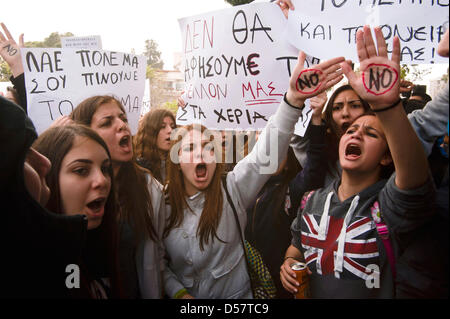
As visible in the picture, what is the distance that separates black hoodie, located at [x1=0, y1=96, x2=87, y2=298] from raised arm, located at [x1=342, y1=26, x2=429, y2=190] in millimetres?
1187

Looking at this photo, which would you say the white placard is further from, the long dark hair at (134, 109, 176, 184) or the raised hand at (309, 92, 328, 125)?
the raised hand at (309, 92, 328, 125)

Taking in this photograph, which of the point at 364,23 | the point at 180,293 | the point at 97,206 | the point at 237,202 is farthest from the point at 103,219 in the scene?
the point at 364,23

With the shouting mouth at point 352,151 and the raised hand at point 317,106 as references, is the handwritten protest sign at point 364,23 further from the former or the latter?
the shouting mouth at point 352,151

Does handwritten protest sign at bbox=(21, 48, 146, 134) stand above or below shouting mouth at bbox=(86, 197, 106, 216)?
above

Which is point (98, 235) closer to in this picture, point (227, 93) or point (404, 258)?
point (227, 93)

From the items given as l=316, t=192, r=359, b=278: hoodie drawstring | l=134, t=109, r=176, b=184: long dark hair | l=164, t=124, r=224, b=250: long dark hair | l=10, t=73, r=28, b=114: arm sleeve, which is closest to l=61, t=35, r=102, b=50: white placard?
l=10, t=73, r=28, b=114: arm sleeve

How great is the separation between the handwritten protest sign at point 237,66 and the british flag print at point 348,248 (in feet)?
1.82

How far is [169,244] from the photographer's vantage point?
170cm

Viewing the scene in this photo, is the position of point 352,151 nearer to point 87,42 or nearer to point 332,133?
point 332,133

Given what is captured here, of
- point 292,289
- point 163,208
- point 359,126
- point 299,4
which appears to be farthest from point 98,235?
point 299,4

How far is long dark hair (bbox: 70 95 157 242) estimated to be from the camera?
1.69 m

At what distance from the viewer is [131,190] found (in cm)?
176

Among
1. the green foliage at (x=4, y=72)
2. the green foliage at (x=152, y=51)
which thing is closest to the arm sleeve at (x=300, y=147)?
the green foliage at (x=152, y=51)

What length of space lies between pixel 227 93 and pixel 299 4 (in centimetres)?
62
